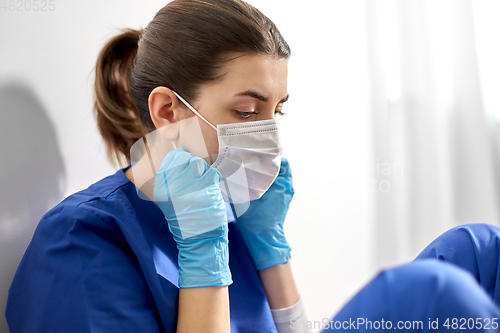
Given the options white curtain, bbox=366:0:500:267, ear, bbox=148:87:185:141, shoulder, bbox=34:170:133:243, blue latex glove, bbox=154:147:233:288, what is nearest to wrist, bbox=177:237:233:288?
blue latex glove, bbox=154:147:233:288

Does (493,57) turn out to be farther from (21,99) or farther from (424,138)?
(21,99)

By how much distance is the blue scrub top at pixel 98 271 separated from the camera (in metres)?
Result: 0.63

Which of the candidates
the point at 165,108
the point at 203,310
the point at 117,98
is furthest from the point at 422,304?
the point at 117,98

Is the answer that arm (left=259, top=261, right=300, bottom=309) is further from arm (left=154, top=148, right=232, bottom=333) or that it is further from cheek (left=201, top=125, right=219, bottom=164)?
cheek (left=201, top=125, right=219, bottom=164)

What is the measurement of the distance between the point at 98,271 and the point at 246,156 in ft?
1.35

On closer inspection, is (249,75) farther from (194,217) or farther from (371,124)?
(371,124)

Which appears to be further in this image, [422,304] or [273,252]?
[273,252]

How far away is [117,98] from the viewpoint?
1.01 m

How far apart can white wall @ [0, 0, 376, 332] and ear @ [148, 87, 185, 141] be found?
286 mm

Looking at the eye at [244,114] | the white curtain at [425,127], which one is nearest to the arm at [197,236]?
the eye at [244,114]

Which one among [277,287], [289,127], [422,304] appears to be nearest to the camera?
[422,304]

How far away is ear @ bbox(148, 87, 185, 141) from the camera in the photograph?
32.4 inches

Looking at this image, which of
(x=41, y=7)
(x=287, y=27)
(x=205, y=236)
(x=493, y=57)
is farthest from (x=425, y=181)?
(x=41, y=7)

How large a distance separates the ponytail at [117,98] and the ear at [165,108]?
0.13m
